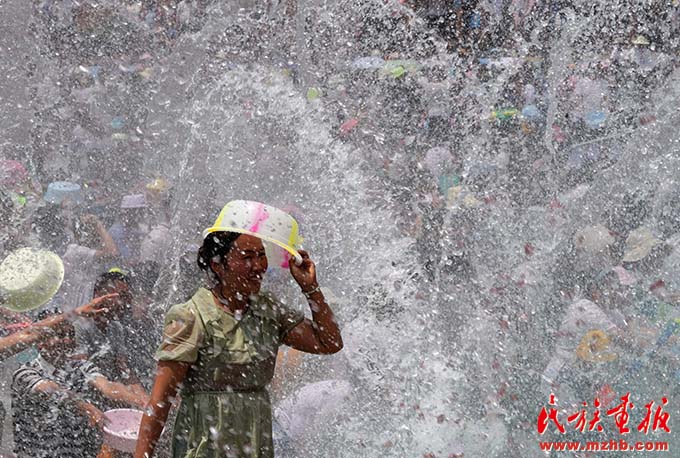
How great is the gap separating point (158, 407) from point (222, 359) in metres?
0.17

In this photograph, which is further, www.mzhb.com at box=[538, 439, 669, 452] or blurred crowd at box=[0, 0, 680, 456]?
blurred crowd at box=[0, 0, 680, 456]

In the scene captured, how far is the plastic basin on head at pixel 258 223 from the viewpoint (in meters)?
2.17

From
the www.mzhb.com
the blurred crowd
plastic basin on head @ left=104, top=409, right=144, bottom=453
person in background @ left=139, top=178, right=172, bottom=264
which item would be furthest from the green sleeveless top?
person in background @ left=139, top=178, right=172, bottom=264

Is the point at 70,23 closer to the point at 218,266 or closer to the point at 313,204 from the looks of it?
the point at 313,204

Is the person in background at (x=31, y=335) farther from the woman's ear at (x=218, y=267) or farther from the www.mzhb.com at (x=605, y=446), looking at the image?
the www.mzhb.com at (x=605, y=446)

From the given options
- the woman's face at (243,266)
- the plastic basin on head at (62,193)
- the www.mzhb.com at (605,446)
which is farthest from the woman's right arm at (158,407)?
the plastic basin on head at (62,193)

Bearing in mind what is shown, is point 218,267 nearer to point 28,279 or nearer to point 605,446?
point 28,279

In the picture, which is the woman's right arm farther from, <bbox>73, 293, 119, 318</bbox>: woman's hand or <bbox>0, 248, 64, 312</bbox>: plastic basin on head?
<bbox>0, 248, 64, 312</bbox>: plastic basin on head

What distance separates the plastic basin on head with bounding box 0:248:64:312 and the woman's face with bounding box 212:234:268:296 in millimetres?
1629

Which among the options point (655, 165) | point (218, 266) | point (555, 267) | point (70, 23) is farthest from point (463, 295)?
point (70, 23)

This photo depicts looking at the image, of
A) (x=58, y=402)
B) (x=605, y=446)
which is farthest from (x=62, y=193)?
(x=605, y=446)

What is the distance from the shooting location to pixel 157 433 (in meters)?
2.09

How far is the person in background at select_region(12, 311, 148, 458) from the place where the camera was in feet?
10.0

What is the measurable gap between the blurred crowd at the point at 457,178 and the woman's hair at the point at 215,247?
3.64 ft
